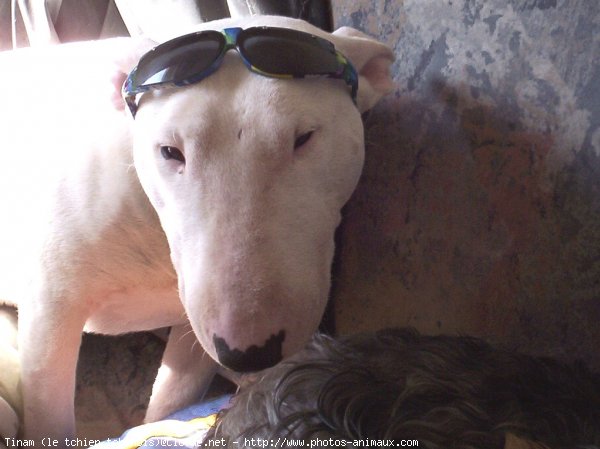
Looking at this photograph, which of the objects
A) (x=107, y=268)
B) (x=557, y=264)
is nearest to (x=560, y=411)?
(x=557, y=264)

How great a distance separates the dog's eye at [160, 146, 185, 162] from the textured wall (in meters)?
0.38

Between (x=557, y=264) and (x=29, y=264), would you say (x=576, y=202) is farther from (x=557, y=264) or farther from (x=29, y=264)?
(x=29, y=264)

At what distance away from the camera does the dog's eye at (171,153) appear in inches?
30.5

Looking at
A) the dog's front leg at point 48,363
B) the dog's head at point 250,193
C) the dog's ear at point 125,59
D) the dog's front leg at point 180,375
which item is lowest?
the dog's front leg at point 180,375

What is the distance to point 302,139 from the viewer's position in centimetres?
77

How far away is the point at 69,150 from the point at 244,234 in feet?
1.59

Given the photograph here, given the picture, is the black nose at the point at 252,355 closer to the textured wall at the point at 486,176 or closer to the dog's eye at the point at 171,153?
the dog's eye at the point at 171,153

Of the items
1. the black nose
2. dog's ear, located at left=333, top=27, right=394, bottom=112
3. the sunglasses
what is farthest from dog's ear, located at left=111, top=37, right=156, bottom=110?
the black nose

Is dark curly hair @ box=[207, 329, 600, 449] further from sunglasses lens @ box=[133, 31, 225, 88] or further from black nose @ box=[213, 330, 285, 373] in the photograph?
sunglasses lens @ box=[133, 31, 225, 88]

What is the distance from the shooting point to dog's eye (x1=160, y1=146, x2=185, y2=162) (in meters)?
0.78

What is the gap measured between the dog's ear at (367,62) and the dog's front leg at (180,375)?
571 mm

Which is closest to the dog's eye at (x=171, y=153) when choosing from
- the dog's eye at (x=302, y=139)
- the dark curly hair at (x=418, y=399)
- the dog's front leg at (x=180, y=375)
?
the dog's eye at (x=302, y=139)

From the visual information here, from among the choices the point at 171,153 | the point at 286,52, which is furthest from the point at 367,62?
the point at 171,153

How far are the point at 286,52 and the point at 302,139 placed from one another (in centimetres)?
A: 11
